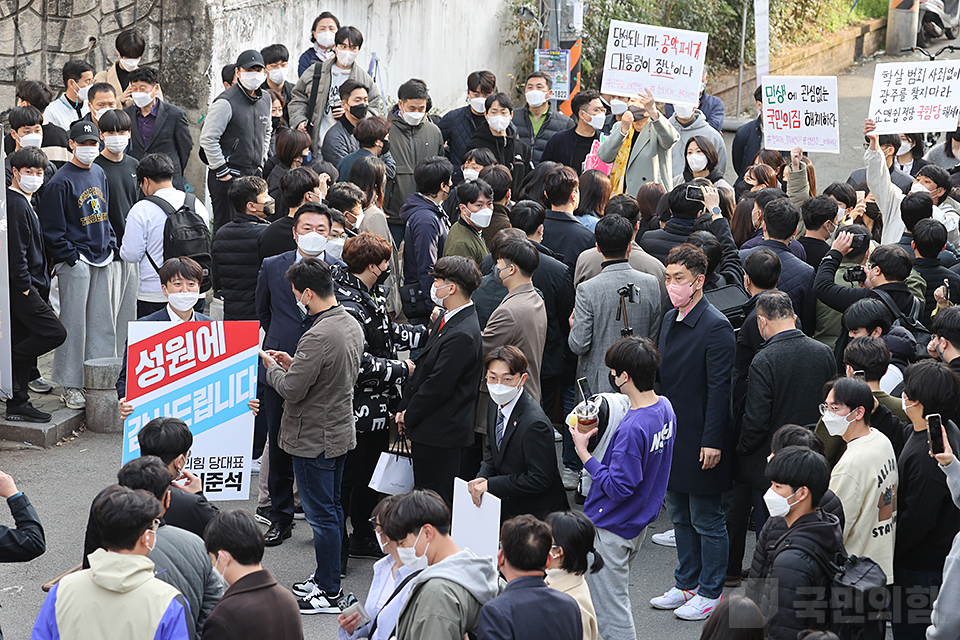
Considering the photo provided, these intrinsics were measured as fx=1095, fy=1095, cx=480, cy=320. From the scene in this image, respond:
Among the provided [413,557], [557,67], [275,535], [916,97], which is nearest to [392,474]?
[275,535]

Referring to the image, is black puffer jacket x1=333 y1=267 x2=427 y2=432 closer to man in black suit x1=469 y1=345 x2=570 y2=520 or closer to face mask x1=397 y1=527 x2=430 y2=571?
man in black suit x1=469 y1=345 x2=570 y2=520

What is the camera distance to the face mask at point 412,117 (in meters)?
10.4

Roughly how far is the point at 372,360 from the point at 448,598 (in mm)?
2611

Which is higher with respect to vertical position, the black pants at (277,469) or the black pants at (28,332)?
the black pants at (28,332)

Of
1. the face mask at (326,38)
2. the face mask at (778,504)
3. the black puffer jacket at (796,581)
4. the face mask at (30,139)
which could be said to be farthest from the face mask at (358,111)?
the black puffer jacket at (796,581)

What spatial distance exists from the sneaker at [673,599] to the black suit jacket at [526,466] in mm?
1096

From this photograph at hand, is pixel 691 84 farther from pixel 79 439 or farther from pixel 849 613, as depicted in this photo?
pixel 849 613

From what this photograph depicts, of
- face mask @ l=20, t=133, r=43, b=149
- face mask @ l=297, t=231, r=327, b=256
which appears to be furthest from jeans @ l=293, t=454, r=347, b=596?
face mask @ l=20, t=133, r=43, b=149

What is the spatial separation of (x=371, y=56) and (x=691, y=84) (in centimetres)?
503

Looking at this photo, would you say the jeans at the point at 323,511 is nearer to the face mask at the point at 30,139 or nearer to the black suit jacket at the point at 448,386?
the black suit jacket at the point at 448,386

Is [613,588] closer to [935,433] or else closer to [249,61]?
[935,433]

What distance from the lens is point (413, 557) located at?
175 inches

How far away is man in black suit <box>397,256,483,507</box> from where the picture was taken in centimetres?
641

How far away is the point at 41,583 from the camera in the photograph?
657 centimetres
